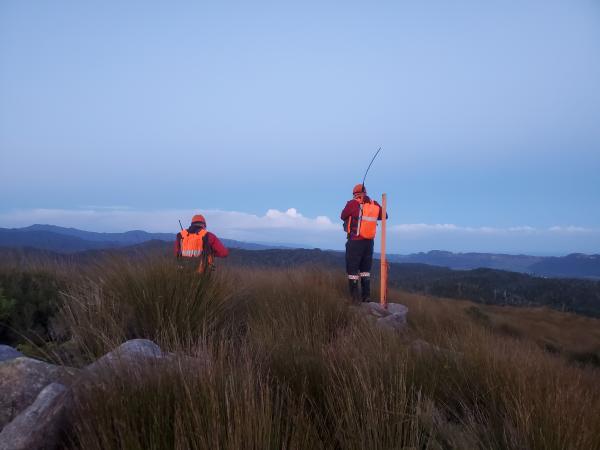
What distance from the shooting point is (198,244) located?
648 centimetres

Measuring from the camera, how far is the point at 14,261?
7562 millimetres

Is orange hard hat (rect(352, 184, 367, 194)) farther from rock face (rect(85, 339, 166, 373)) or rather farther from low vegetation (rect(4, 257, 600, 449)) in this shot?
rock face (rect(85, 339, 166, 373))

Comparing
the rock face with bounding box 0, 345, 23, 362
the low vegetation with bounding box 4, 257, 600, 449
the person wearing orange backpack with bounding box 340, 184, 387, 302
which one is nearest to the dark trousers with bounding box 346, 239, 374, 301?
the person wearing orange backpack with bounding box 340, 184, 387, 302

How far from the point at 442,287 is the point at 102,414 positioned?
26.1m

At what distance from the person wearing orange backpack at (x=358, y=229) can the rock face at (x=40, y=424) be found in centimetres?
649

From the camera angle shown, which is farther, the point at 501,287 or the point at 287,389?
the point at 501,287

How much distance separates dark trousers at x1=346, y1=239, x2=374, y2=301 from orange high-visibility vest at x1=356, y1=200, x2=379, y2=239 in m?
0.18

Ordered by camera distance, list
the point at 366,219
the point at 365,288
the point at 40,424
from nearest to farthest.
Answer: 1. the point at 40,424
2. the point at 366,219
3. the point at 365,288

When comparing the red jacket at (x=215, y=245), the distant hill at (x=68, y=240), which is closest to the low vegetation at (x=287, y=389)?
the red jacket at (x=215, y=245)

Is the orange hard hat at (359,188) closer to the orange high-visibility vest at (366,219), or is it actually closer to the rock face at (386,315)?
the orange high-visibility vest at (366,219)

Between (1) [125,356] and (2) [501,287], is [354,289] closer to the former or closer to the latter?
(1) [125,356]

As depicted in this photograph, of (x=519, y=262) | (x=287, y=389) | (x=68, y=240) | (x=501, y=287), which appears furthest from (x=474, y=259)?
(x=287, y=389)

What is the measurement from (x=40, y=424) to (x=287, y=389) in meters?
1.30

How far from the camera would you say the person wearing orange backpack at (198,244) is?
6262 millimetres
